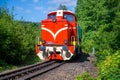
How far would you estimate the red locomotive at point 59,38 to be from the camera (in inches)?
763

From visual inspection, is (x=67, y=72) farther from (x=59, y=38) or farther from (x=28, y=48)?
(x=28, y=48)

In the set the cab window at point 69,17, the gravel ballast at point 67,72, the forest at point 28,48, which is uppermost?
the cab window at point 69,17

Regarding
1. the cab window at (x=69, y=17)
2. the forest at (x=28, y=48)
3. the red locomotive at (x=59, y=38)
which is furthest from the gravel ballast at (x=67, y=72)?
the cab window at (x=69, y=17)

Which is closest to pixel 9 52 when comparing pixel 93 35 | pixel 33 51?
pixel 33 51

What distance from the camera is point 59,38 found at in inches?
796

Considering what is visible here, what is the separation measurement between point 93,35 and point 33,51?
560 inches

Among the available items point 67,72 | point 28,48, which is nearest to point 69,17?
point 28,48

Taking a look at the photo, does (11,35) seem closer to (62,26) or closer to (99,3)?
(62,26)

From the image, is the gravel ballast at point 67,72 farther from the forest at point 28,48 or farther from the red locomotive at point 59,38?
the red locomotive at point 59,38

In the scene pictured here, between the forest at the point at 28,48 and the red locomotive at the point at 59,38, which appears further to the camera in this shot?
the red locomotive at the point at 59,38

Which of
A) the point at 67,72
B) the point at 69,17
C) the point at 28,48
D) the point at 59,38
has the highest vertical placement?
the point at 69,17

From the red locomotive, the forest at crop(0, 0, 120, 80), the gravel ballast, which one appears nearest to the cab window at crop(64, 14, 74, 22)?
the red locomotive

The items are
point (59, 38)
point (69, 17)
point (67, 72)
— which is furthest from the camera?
point (69, 17)

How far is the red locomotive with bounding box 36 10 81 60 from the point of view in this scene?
19391mm
